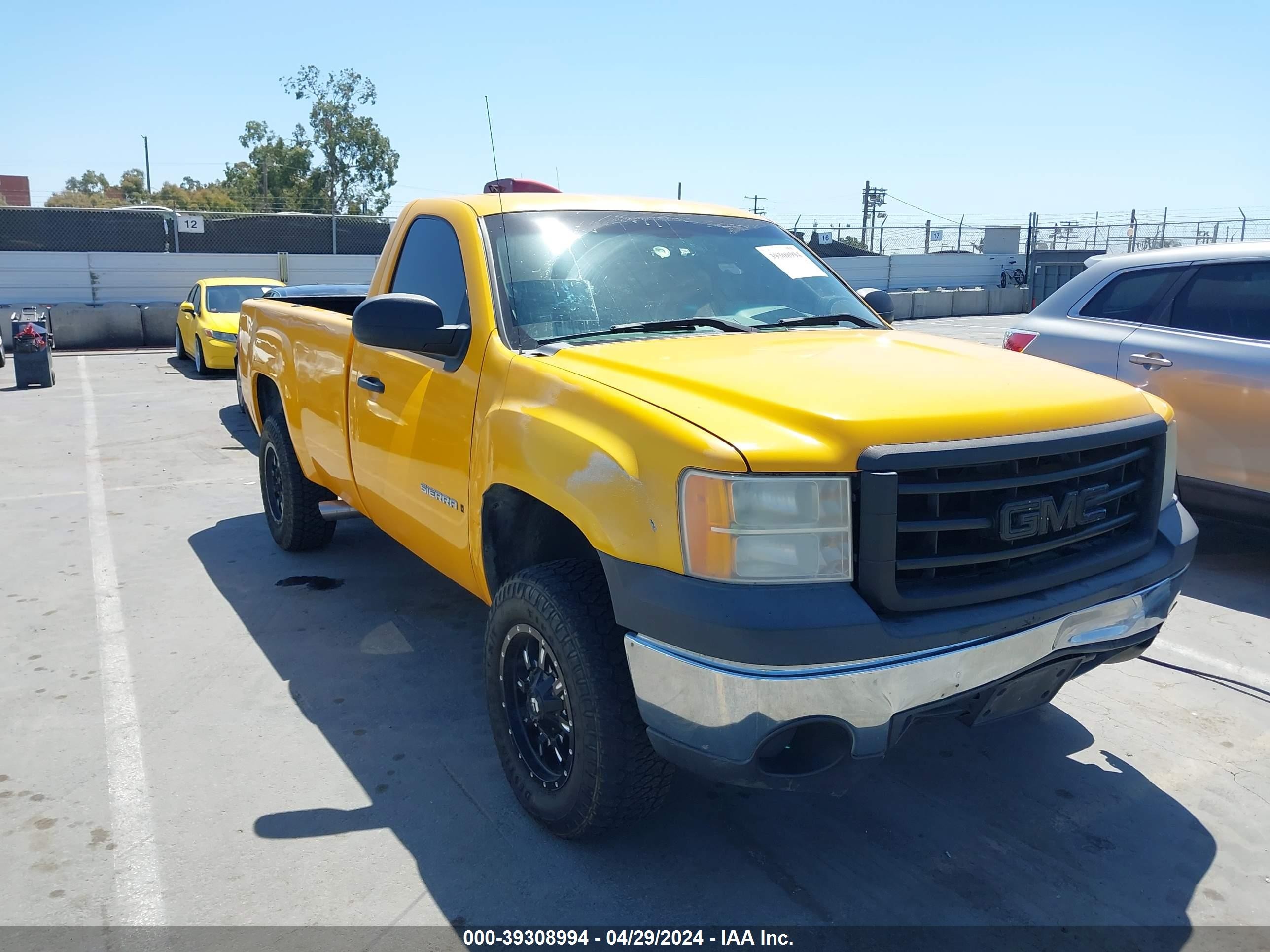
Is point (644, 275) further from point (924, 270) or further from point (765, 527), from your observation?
point (924, 270)

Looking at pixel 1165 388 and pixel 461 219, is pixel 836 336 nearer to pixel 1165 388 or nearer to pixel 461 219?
pixel 461 219

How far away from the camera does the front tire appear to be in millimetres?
2693

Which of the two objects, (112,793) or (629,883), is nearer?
(629,883)

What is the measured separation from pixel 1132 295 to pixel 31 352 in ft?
42.4

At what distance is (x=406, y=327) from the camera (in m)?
3.41

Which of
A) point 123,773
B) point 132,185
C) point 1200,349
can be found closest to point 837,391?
point 123,773

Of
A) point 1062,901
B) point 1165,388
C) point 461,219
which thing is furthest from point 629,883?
point 1165,388

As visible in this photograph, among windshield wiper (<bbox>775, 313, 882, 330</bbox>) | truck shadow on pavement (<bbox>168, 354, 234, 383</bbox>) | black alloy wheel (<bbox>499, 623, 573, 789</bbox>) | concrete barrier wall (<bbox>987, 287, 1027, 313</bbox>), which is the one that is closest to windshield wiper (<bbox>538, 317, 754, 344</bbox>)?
windshield wiper (<bbox>775, 313, 882, 330</bbox>)

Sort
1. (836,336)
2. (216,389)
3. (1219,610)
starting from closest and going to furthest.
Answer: (836,336), (1219,610), (216,389)

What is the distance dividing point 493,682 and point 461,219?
1.77 meters

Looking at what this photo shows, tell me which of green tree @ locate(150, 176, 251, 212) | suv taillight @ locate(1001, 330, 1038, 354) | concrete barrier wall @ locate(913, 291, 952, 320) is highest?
green tree @ locate(150, 176, 251, 212)

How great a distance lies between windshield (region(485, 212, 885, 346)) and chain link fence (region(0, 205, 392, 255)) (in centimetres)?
2020

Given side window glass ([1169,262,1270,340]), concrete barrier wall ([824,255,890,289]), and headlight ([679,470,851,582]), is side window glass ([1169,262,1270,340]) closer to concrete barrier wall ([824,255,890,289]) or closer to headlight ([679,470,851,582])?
headlight ([679,470,851,582])

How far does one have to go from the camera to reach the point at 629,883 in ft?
9.30
